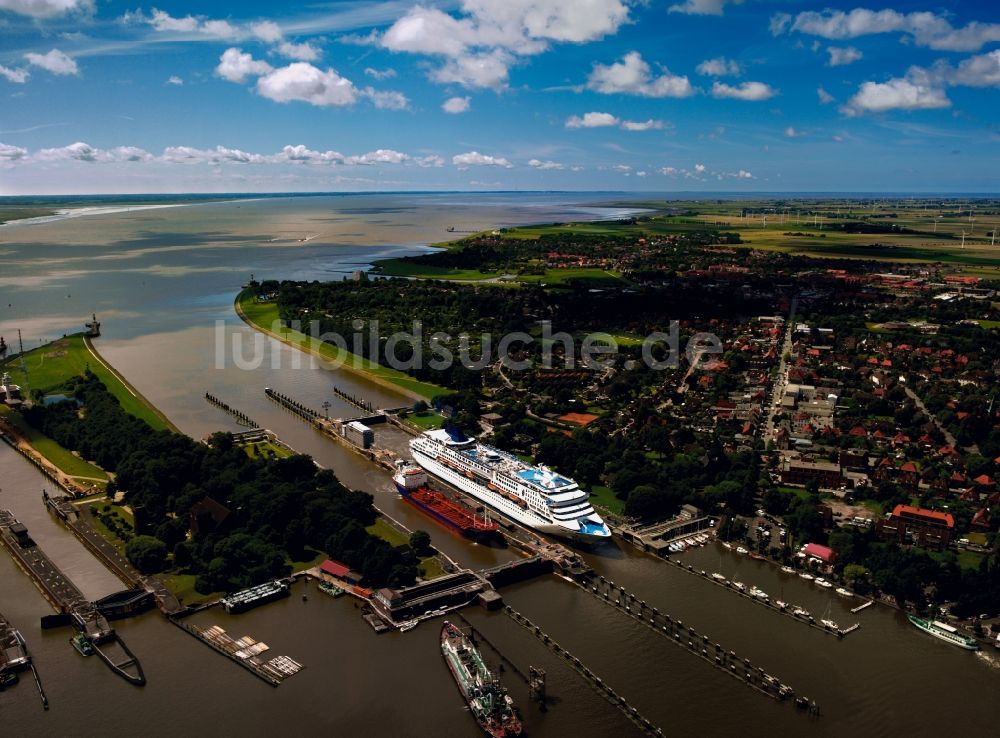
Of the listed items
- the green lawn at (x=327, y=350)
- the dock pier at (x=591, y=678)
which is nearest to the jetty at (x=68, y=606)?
the dock pier at (x=591, y=678)

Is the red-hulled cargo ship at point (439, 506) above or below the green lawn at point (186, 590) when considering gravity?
above

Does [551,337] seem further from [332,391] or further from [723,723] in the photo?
[723,723]

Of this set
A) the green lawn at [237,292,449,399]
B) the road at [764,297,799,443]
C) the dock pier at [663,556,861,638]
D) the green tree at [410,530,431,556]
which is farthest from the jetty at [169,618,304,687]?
the road at [764,297,799,443]

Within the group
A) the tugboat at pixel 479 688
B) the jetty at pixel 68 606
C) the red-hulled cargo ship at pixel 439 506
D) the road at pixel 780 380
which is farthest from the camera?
the road at pixel 780 380

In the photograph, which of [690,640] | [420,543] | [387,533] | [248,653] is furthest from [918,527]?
[248,653]

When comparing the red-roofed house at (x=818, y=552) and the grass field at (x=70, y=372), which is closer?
the red-roofed house at (x=818, y=552)

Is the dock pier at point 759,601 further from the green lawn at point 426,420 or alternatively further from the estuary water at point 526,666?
the green lawn at point 426,420
